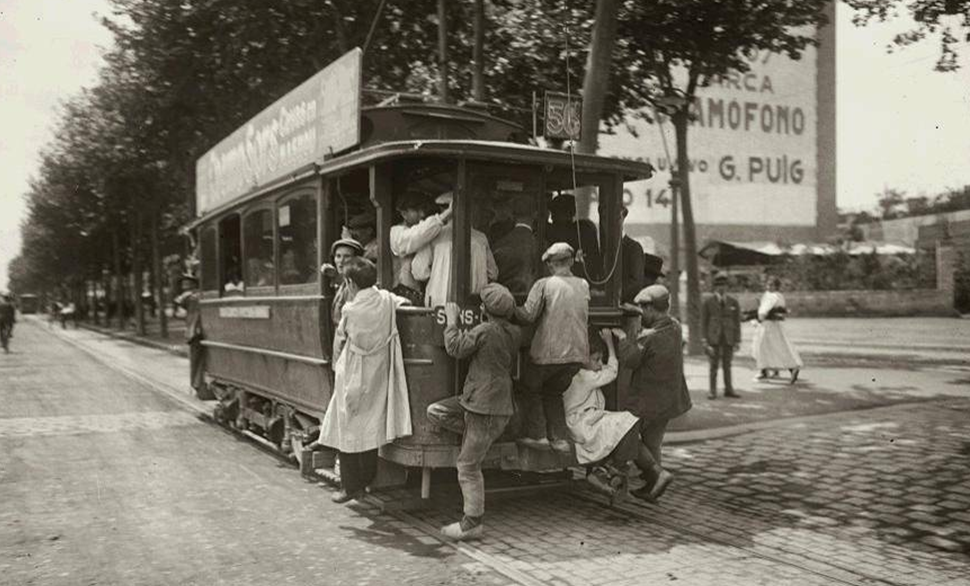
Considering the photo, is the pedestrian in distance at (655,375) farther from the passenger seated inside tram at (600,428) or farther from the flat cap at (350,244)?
the flat cap at (350,244)

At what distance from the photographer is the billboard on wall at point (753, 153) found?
43688mm

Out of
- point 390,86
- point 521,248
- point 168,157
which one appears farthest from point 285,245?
point 168,157

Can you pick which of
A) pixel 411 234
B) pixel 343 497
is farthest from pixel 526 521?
pixel 411 234

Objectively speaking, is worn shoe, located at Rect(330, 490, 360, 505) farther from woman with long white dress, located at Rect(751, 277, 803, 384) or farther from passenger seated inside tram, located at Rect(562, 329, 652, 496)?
woman with long white dress, located at Rect(751, 277, 803, 384)

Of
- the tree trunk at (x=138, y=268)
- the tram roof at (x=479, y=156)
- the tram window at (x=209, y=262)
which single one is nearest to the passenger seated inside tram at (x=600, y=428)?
the tram roof at (x=479, y=156)

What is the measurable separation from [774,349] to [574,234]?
28.0ft

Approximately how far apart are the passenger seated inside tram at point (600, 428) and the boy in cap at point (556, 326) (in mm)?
164

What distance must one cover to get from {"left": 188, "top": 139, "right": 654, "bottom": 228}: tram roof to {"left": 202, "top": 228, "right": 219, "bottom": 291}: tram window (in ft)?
12.1

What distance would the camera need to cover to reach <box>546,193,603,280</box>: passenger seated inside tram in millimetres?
7430

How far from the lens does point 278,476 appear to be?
827cm

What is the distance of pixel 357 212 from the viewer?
25.4 ft

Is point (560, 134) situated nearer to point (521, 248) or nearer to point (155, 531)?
point (521, 248)

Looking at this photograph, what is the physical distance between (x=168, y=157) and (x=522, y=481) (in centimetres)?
2042

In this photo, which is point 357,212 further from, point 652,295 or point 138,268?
point 138,268
